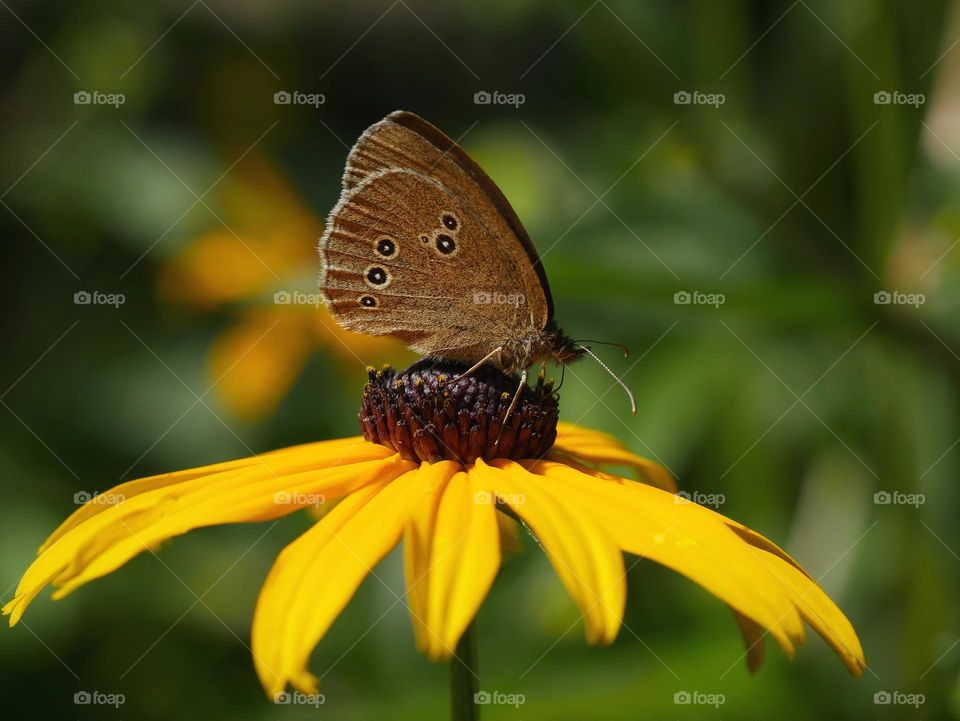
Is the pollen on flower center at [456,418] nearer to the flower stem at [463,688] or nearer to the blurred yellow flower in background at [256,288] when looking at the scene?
the flower stem at [463,688]

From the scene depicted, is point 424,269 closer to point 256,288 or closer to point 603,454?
point 603,454

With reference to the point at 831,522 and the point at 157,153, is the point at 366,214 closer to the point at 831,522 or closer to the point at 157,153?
the point at 831,522

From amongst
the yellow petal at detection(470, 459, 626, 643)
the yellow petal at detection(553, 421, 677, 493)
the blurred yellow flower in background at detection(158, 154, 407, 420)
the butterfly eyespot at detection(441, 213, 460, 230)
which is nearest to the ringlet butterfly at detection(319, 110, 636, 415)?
Result: the butterfly eyespot at detection(441, 213, 460, 230)

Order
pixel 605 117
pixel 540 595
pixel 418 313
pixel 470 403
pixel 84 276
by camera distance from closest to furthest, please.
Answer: pixel 470 403
pixel 418 313
pixel 540 595
pixel 605 117
pixel 84 276

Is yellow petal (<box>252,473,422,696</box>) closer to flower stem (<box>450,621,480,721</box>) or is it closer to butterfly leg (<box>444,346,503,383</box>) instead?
flower stem (<box>450,621,480,721</box>)

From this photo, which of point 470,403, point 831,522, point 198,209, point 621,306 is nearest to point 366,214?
point 470,403

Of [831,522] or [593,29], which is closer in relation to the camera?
[831,522]
